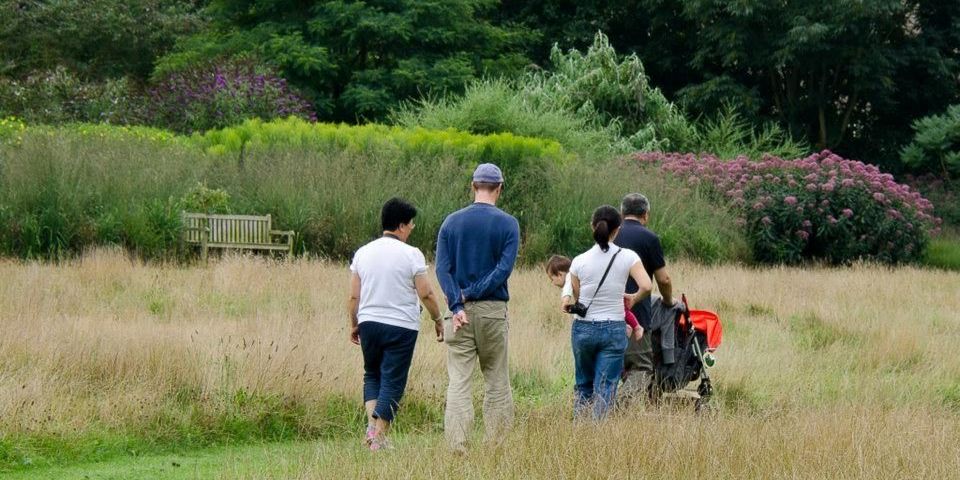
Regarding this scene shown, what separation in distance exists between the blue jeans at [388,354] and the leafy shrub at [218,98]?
66.6 feet

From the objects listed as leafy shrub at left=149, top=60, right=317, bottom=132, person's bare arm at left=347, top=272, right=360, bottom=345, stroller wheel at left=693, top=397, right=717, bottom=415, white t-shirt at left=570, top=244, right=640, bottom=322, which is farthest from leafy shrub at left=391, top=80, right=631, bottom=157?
person's bare arm at left=347, top=272, right=360, bottom=345

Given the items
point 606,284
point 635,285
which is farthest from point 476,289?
point 635,285

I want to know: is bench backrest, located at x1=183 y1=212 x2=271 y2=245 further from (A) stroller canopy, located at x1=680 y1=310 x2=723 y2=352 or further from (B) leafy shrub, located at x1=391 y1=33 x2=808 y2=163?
(A) stroller canopy, located at x1=680 y1=310 x2=723 y2=352

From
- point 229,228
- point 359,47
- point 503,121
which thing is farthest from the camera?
point 359,47

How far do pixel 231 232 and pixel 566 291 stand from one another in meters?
11.3

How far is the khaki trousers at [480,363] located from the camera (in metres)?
8.45

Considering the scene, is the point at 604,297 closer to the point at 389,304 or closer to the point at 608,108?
the point at 389,304

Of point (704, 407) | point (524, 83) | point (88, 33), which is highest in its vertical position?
point (88, 33)

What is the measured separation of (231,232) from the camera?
768 inches

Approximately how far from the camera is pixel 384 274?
28.0 ft

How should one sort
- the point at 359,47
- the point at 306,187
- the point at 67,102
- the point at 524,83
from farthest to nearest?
1. the point at 359,47
2. the point at 524,83
3. the point at 67,102
4. the point at 306,187

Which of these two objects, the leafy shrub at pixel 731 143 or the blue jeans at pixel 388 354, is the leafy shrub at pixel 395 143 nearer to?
the leafy shrub at pixel 731 143

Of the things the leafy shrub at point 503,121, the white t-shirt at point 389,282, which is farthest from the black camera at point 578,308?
the leafy shrub at point 503,121

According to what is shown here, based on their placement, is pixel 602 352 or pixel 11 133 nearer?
pixel 602 352
